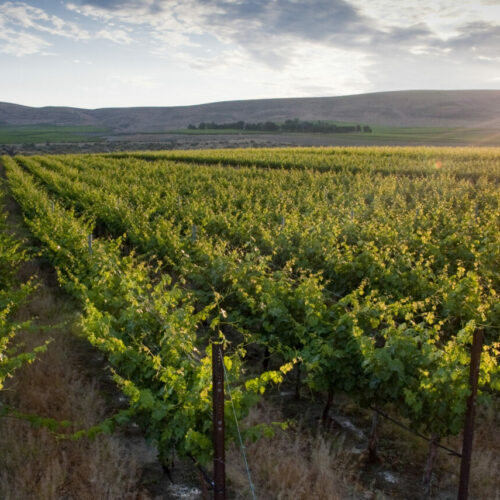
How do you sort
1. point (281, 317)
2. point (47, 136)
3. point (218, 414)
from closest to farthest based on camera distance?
point (218, 414) < point (281, 317) < point (47, 136)

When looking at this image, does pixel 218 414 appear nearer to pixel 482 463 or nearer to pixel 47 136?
pixel 482 463

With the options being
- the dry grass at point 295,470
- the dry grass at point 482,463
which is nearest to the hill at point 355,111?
the dry grass at point 482,463

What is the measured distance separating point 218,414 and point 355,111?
6247 inches

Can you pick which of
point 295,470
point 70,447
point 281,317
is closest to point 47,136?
point 281,317

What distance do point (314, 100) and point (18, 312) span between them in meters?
171

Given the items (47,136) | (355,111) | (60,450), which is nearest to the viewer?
(60,450)

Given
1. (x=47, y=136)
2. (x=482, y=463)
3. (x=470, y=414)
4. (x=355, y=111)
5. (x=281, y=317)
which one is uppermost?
(x=355, y=111)

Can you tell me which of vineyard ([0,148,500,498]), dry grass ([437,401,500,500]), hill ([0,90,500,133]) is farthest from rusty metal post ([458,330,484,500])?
hill ([0,90,500,133])

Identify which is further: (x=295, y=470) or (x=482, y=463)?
(x=482, y=463)

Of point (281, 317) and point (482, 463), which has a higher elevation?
point (281, 317)

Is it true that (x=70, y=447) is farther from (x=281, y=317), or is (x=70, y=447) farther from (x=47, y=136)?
(x=47, y=136)

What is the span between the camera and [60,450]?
546cm

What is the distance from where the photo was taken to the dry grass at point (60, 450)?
4836 millimetres

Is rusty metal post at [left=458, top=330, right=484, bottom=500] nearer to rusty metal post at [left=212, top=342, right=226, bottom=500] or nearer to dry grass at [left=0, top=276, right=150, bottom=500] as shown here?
rusty metal post at [left=212, top=342, right=226, bottom=500]
